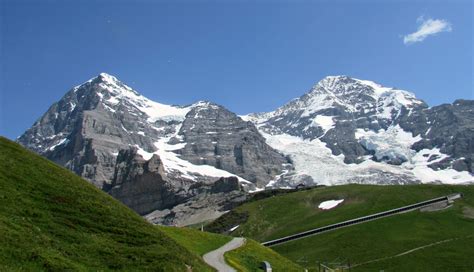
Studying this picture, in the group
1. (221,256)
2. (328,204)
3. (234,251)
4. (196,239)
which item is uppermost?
(328,204)

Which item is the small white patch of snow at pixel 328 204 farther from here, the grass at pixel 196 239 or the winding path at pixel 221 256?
the grass at pixel 196 239

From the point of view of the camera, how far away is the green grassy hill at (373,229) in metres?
110

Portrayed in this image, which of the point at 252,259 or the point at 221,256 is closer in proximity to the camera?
the point at 221,256

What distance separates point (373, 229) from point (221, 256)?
83.8 meters

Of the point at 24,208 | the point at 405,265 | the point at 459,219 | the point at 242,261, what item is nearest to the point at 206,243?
the point at 242,261

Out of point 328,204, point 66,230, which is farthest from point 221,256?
point 328,204

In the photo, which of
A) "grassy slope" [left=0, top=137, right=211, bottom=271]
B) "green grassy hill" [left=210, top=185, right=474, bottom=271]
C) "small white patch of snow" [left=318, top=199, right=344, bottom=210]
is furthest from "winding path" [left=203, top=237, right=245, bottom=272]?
"small white patch of snow" [left=318, top=199, right=344, bottom=210]

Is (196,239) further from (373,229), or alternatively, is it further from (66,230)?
(373,229)

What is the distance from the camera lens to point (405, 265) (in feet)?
346

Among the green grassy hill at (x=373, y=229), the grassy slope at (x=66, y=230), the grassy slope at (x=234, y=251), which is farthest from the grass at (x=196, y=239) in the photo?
the green grassy hill at (x=373, y=229)

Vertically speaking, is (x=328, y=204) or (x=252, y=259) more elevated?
(x=328, y=204)

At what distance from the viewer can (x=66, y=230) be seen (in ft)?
134

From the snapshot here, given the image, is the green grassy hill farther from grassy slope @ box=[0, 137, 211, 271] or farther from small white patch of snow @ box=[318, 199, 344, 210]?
grassy slope @ box=[0, 137, 211, 271]

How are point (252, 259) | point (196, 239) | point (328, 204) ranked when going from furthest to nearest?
point (328, 204) → point (196, 239) → point (252, 259)
